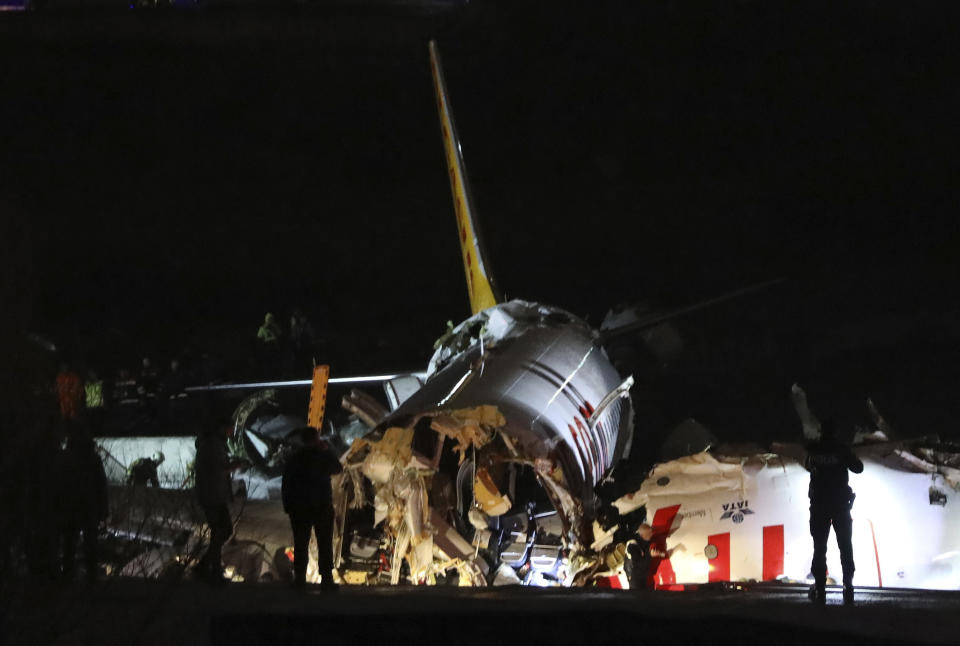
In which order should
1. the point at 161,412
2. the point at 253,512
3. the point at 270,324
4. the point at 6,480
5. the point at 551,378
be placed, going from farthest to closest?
1. the point at 270,324
2. the point at 161,412
3. the point at 253,512
4. the point at 551,378
5. the point at 6,480

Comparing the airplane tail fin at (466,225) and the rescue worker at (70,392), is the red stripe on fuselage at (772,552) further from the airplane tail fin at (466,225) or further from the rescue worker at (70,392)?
the airplane tail fin at (466,225)

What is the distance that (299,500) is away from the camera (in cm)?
882

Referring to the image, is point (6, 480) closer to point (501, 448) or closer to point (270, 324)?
point (501, 448)

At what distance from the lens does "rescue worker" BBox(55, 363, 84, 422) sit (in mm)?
8045

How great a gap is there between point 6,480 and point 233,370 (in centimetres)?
2375

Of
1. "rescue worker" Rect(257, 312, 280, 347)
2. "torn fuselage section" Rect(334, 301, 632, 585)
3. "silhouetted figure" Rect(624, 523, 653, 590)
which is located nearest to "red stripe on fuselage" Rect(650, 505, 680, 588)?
"silhouetted figure" Rect(624, 523, 653, 590)

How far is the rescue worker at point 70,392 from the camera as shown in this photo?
805 centimetres

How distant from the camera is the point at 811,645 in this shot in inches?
251

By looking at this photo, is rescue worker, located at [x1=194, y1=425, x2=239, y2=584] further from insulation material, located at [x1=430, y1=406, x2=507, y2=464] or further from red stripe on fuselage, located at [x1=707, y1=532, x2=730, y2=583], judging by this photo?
red stripe on fuselage, located at [x1=707, y1=532, x2=730, y2=583]

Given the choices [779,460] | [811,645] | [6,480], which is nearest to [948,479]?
[779,460]

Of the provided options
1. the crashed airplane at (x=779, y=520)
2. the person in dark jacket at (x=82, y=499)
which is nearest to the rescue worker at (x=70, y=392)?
the person in dark jacket at (x=82, y=499)

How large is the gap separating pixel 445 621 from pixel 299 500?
252 cm

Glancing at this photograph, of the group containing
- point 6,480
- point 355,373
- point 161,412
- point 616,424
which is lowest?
point 6,480

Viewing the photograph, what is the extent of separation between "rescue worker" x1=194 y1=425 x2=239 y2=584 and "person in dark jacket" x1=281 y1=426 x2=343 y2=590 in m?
0.63
